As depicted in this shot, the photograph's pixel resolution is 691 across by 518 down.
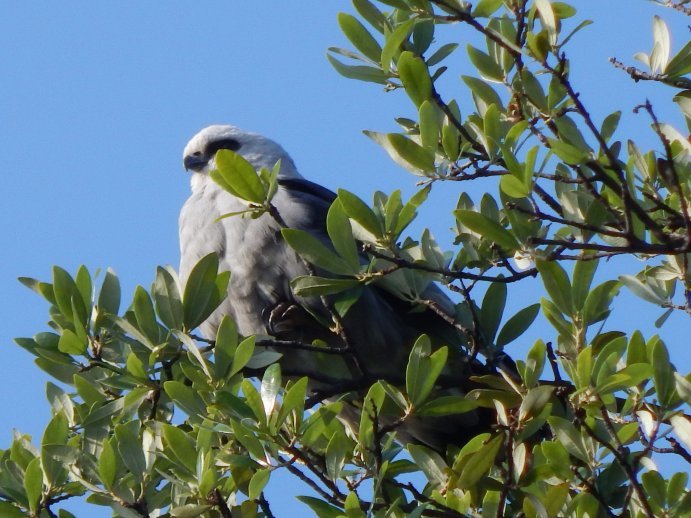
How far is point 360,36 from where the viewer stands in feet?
11.6

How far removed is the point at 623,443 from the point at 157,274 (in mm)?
1400

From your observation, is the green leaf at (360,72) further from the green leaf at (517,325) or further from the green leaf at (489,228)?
the green leaf at (517,325)

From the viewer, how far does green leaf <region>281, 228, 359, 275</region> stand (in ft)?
10.6

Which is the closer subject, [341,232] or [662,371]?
[662,371]

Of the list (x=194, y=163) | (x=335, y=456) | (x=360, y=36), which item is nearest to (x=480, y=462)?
(x=335, y=456)

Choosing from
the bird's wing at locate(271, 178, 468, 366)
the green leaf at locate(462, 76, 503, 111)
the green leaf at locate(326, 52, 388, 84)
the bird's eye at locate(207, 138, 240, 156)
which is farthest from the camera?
the bird's eye at locate(207, 138, 240, 156)

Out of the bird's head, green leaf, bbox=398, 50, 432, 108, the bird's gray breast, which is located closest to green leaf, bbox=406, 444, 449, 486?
green leaf, bbox=398, 50, 432, 108

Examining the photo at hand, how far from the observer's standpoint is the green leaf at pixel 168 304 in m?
3.29

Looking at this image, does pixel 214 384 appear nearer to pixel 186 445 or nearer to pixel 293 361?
pixel 186 445

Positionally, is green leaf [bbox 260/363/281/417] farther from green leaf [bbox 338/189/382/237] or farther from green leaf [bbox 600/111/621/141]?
green leaf [bbox 600/111/621/141]

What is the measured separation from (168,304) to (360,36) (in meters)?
1.03

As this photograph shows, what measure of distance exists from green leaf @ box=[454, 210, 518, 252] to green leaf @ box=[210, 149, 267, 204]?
60cm

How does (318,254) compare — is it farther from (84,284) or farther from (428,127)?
(84,284)

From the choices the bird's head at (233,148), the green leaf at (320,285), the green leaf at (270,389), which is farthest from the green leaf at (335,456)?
the bird's head at (233,148)
